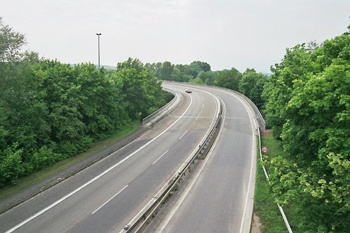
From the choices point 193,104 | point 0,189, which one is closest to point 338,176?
point 0,189

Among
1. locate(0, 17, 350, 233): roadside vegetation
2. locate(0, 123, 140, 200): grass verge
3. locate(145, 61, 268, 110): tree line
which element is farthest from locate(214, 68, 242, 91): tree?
locate(0, 123, 140, 200): grass verge

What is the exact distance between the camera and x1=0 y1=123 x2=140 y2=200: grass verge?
1778 centimetres

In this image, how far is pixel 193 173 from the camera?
21328 millimetres

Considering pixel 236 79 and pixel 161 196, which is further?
pixel 236 79

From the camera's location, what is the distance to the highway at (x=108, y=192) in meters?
14.5

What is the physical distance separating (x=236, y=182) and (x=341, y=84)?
37.6 feet

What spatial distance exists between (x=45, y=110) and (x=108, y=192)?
10445 mm

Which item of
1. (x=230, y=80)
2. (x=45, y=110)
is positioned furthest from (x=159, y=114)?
(x=230, y=80)

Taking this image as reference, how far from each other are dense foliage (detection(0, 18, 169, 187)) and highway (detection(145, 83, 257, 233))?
11884mm

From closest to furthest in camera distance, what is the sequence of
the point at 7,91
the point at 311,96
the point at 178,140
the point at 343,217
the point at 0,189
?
the point at 343,217 → the point at 311,96 → the point at 0,189 → the point at 7,91 → the point at 178,140

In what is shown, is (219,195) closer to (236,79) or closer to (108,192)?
(108,192)

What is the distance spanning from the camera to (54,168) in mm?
21281

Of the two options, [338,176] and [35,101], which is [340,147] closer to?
[338,176]

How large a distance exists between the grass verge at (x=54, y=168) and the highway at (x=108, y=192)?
165cm
